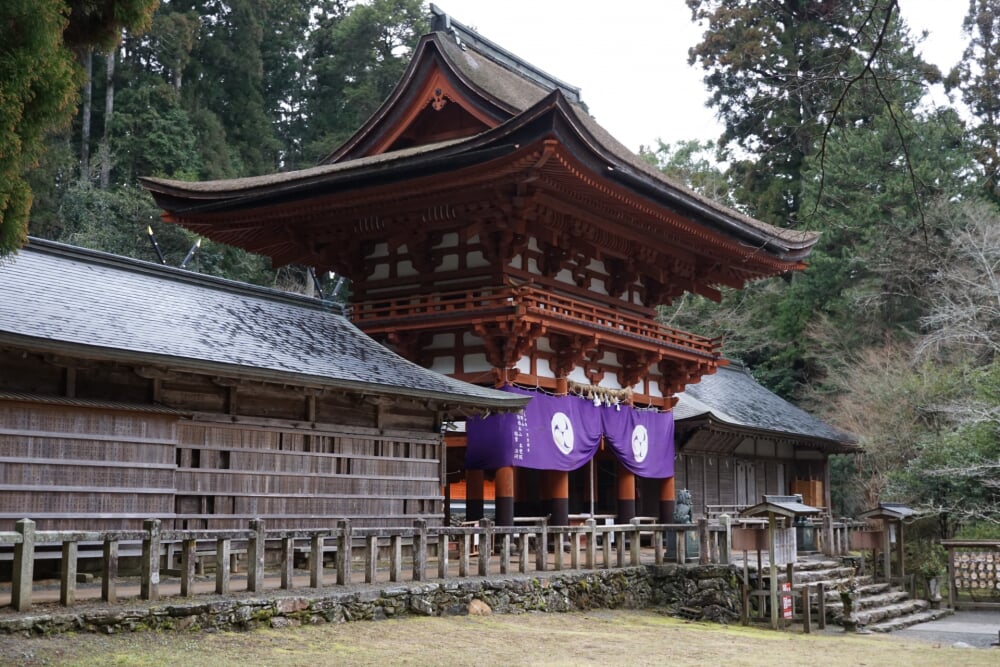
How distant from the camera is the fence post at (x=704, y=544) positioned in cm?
1936

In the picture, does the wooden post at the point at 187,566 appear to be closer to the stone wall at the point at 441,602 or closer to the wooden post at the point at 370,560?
the stone wall at the point at 441,602

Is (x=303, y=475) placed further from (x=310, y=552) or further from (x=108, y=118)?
(x=108, y=118)

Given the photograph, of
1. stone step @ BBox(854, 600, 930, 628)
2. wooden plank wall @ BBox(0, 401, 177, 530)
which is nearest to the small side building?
stone step @ BBox(854, 600, 930, 628)

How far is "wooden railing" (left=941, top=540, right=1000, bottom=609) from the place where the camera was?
2189 centimetres

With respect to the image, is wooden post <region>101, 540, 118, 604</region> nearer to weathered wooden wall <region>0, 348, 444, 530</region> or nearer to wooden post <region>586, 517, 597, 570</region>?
weathered wooden wall <region>0, 348, 444, 530</region>

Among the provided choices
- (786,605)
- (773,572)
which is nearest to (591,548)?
(773,572)

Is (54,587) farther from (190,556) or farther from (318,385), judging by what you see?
(318,385)

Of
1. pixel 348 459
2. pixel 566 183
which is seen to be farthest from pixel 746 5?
pixel 348 459

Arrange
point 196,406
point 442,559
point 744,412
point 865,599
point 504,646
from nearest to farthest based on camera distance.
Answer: point 504,646 < point 196,406 < point 442,559 < point 865,599 < point 744,412

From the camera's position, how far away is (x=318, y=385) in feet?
50.1

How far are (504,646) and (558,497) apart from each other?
29.5 feet

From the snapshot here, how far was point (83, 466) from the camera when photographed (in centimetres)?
1288

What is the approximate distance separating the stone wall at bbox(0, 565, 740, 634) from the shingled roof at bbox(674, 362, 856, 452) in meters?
7.33

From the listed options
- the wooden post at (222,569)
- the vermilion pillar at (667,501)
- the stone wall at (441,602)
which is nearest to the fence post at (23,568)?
the stone wall at (441,602)
